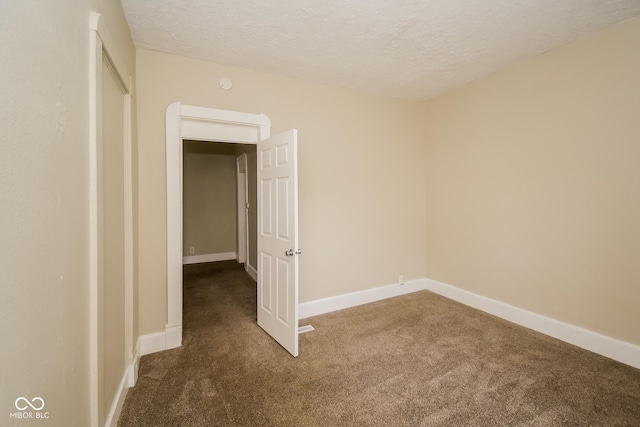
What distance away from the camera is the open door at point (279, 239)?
243 centimetres

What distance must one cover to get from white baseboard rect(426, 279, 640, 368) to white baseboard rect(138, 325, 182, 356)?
3.37 m

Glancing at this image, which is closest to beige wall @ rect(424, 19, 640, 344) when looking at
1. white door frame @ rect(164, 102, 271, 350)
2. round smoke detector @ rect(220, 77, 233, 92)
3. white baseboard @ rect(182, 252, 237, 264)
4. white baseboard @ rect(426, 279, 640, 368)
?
white baseboard @ rect(426, 279, 640, 368)

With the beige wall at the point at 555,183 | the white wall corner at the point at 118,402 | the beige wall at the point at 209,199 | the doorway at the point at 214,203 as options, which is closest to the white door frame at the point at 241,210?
the doorway at the point at 214,203

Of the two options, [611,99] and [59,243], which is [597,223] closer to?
[611,99]

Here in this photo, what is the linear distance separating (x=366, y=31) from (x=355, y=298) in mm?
2938

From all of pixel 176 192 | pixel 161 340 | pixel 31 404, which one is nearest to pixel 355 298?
pixel 161 340

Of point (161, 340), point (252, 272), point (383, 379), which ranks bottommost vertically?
point (383, 379)

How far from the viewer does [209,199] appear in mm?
6145

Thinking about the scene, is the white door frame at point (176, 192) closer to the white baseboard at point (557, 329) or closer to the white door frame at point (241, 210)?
the white door frame at point (241, 210)

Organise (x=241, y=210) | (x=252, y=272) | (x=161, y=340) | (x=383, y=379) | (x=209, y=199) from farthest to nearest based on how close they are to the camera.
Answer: (x=209, y=199)
(x=241, y=210)
(x=252, y=272)
(x=161, y=340)
(x=383, y=379)

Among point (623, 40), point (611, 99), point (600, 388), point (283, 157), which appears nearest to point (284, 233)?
point (283, 157)

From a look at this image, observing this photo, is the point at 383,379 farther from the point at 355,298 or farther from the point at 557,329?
the point at 557,329

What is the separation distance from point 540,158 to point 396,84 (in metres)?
1.76

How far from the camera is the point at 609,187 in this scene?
2352mm
